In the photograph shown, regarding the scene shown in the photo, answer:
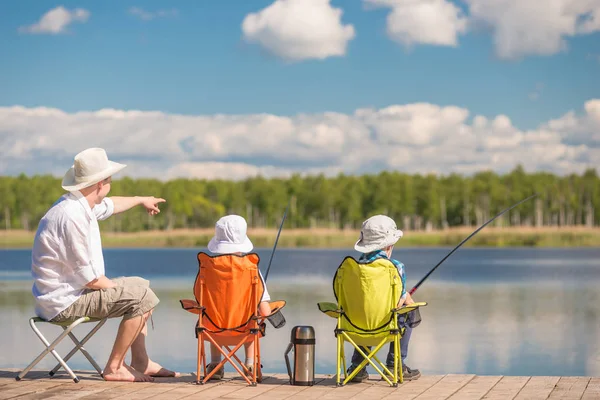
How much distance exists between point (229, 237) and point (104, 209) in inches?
30.2

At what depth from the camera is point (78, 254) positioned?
496cm

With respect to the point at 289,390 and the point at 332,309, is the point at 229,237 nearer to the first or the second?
the point at 332,309

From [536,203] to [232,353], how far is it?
234ft

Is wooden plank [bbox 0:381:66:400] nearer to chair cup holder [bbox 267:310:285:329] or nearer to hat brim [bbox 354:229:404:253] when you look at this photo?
chair cup holder [bbox 267:310:285:329]

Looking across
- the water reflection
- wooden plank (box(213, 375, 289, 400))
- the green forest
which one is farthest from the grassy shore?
wooden plank (box(213, 375, 289, 400))

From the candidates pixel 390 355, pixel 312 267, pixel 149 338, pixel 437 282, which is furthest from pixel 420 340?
pixel 312 267

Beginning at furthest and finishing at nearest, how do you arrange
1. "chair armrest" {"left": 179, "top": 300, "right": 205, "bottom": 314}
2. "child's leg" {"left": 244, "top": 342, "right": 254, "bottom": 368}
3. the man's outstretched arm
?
1. the man's outstretched arm
2. "child's leg" {"left": 244, "top": 342, "right": 254, "bottom": 368}
3. "chair armrest" {"left": 179, "top": 300, "right": 205, "bottom": 314}

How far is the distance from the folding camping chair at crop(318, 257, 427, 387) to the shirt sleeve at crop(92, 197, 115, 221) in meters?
1.36

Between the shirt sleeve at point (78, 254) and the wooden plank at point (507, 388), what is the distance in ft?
6.97

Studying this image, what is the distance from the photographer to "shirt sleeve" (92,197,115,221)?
17.7 ft

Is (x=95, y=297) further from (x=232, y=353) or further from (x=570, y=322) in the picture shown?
(x=570, y=322)

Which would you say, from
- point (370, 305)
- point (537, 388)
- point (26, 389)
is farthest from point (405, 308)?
point (26, 389)

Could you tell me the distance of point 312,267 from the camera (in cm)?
2938

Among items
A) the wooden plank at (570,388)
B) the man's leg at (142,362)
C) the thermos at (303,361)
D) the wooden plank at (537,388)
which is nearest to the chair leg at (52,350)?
the man's leg at (142,362)
